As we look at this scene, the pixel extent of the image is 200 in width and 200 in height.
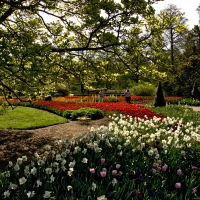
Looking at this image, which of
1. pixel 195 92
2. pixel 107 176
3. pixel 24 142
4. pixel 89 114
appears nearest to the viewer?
pixel 107 176

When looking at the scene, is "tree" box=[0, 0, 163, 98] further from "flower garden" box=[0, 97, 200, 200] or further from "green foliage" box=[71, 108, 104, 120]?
"green foliage" box=[71, 108, 104, 120]

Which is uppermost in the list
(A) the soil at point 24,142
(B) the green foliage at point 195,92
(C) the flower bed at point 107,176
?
(B) the green foliage at point 195,92

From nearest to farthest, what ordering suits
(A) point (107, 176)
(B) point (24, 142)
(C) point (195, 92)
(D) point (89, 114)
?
(A) point (107, 176) → (B) point (24, 142) → (D) point (89, 114) → (C) point (195, 92)

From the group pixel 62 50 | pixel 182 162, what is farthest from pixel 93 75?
pixel 182 162

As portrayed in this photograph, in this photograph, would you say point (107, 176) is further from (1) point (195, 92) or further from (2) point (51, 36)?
(1) point (195, 92)

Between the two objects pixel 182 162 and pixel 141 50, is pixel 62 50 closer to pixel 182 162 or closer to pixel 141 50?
pixel 141 50

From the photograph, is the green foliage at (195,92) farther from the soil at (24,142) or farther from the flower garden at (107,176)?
the flower garden at (107,176)

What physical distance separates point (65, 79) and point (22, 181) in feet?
17.9

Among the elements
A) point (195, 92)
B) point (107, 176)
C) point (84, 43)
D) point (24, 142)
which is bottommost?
point (24, 142)

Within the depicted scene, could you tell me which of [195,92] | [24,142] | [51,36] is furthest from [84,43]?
[195,92]

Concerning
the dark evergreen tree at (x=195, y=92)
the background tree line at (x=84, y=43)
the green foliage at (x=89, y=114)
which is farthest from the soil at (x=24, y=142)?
the dark evergreen tree at (x=195, y=92)

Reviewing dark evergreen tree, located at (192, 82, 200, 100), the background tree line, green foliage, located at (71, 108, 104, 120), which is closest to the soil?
the background tree line

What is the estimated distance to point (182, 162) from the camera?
4.96m

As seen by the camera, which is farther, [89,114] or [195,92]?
[195,92]
